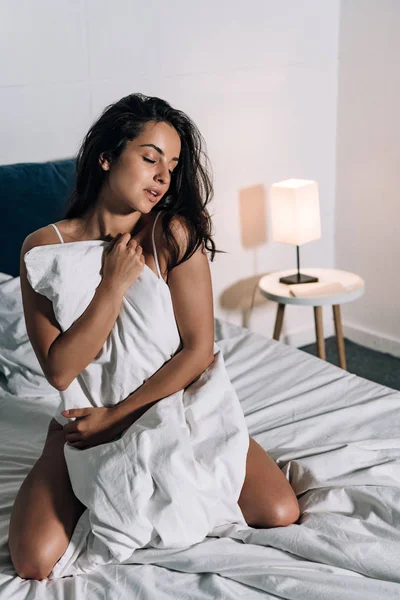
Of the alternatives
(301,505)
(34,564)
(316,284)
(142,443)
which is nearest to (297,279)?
(316,284)

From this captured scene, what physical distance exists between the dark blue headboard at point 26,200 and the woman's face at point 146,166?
0.69 metres

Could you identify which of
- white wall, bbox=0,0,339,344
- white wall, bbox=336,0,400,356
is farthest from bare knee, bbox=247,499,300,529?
white wall, bbox=336,0,400,356

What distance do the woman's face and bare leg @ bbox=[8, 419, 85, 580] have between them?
0.55 m

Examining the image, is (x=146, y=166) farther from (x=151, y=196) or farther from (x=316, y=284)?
(x=316, y=284)

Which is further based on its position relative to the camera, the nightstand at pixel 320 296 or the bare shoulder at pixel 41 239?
the nightstand at pixel 320 296

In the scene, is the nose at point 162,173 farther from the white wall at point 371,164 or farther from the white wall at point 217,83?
the white wall at point 371,164

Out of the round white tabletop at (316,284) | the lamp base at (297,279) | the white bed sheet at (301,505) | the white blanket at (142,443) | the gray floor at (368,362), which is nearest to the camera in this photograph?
the white bed sheet at (301,505)

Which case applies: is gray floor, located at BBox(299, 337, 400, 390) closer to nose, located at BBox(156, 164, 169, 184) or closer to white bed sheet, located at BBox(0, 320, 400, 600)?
white bed sheet, located at BBox(0, 320, 400, 600)

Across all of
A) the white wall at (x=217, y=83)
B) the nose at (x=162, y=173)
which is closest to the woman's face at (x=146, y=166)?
the nose at (x=162, y=173)

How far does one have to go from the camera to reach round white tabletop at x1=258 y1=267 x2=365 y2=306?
2721 millimetres

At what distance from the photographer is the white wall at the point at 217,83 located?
241 centimetres

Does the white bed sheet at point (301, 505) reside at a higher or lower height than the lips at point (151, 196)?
lower

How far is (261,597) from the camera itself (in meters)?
1.24

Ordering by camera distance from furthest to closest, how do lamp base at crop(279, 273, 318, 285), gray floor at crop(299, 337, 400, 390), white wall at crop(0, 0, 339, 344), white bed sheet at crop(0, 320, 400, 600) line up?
gray floor at crop(299, 337, 400, 390)
lamp base at crop(279, 273, 318, 285)
white wall at crop(0, 0, 339, 344)
white bed sheet at crop(0, 320, 400, 600)
